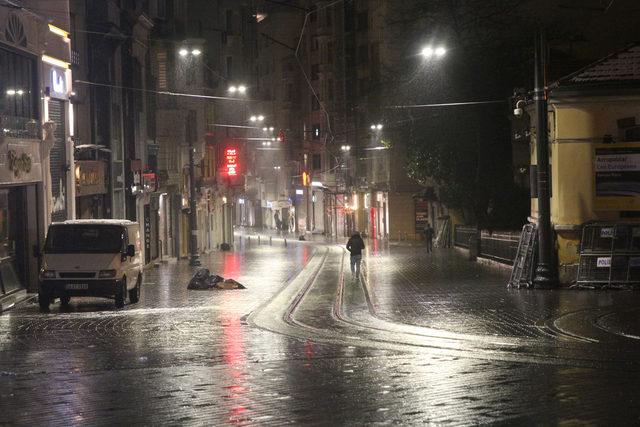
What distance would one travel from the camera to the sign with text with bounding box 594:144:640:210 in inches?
1155

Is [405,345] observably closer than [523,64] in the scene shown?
Answer: Yes

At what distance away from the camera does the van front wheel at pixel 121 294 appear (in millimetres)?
25667

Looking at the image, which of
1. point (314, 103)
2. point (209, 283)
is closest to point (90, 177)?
point (209, 283)

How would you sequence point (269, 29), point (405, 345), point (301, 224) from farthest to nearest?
point (269, 29)
point (301, 224)
point (405, 345)

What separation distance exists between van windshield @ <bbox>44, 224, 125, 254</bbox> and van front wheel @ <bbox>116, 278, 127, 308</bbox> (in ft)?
2.59

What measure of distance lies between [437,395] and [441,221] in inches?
2139

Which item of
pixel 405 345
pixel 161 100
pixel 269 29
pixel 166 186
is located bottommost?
pixel 405 345

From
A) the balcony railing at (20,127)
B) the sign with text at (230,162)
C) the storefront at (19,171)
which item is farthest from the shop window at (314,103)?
the balcony railing at (20,127)

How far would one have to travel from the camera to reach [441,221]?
2613 inches

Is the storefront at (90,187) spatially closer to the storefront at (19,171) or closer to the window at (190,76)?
the storefront at (19,171)

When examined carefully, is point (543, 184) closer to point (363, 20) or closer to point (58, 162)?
point (58, 162)

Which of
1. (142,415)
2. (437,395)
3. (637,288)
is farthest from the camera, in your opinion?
(637,288)

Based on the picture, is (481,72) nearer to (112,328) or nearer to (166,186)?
(166,186)

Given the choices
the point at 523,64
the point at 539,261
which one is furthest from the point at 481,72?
the point at 539,261
